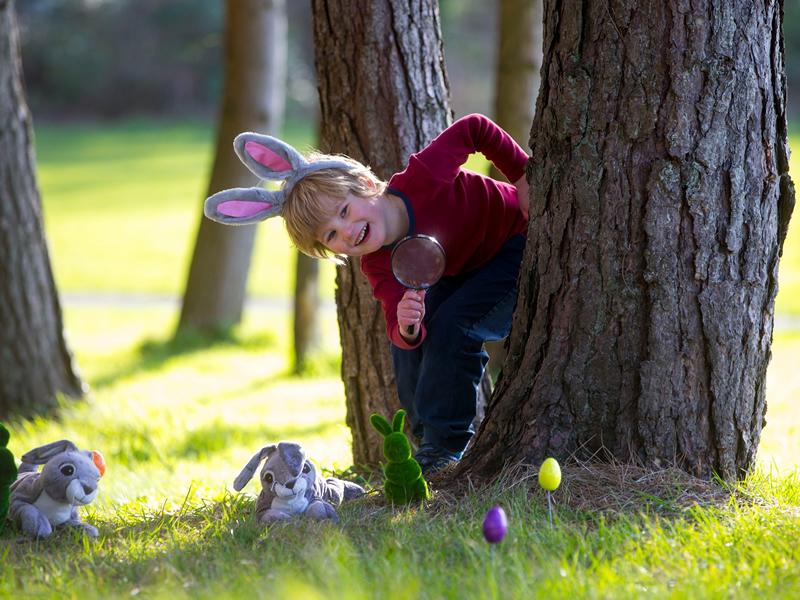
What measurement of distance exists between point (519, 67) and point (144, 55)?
30730 mm

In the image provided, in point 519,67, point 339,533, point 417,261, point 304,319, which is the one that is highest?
point 519,67

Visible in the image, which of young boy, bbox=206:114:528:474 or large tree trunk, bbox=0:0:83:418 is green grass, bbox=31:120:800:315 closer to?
large tree trunk, bbox=0:0:83:418

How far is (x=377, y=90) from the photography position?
382 cm

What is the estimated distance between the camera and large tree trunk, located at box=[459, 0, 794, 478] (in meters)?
Answer: 2.88

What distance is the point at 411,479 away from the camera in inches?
119

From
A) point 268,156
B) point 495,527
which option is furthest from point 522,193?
point 495,527

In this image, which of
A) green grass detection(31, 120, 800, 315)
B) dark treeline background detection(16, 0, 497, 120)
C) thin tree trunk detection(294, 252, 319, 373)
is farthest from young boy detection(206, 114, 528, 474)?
dark treeline background detection(16, 0, 497, 120)

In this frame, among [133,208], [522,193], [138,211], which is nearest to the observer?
Result: [522,193]

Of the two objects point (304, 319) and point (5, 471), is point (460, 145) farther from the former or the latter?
point (304, 319)

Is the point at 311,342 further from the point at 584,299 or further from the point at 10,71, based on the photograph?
the point at 584,299

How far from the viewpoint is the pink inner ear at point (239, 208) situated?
10.7 feet

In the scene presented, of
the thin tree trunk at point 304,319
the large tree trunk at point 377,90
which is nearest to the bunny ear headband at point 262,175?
the large tree trunk at point 377,90

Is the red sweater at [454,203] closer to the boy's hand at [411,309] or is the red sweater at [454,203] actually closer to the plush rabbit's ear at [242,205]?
the boy's hand at [411,309]

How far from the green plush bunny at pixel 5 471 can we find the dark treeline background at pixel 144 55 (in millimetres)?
29747
